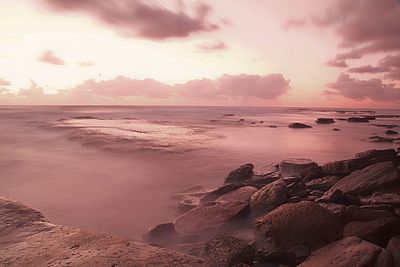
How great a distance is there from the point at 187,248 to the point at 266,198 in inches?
98.4

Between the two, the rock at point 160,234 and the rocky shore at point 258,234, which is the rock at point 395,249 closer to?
the rocky shore at point 258,234

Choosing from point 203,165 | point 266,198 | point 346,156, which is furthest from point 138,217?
point 346,156

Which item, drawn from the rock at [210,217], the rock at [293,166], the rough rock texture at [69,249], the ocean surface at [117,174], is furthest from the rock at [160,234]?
the rock at [293,166]

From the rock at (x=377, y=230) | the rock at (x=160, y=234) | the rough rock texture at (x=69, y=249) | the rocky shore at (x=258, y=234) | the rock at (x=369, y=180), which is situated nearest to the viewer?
the rough rock texture at (x=69, y=249)

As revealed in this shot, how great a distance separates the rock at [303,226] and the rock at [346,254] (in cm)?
29

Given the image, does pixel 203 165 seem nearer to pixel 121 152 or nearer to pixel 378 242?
pixel 121 152

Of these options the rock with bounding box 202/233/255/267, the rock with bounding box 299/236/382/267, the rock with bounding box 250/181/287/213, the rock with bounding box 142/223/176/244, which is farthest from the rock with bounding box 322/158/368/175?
the rock with bounding box 202/233/255/267

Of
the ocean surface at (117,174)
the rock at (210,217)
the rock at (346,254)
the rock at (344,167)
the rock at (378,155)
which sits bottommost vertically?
the ocean surface at (117,174)

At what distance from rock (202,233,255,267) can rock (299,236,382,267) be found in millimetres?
870

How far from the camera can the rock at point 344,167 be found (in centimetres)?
986

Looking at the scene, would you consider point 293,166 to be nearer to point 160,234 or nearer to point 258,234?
point 258,234

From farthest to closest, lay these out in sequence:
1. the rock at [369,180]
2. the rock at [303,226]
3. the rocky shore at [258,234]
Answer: the rock at [369,180] < the rock at [303,226] < the rocky shore at [258,234]

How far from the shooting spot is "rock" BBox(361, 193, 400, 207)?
678 centimetres

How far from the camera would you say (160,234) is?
7.52 metres
